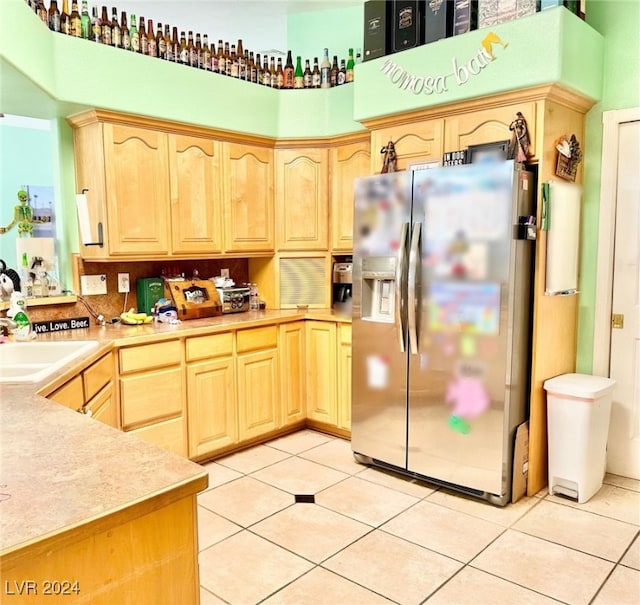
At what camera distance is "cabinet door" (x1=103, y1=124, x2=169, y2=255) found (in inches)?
130

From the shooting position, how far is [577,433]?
9.56ft

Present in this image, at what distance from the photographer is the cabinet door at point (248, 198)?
12.8 feet

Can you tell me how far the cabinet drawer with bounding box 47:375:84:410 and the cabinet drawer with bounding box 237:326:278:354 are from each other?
1295mm

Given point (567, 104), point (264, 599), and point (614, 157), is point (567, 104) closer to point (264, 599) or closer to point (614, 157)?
point (614, 157)

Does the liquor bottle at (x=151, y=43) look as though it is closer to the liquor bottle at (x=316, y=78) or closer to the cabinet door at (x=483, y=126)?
the liquor bottle at (x=316, y=78)

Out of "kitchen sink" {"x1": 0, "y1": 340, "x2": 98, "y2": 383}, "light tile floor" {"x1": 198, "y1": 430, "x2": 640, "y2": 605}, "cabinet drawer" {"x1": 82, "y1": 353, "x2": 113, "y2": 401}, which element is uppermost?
"kitchen sink" {"x1": 0, "y1": 340, "x2": 98, "y2": 383}

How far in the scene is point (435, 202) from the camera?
2.94m

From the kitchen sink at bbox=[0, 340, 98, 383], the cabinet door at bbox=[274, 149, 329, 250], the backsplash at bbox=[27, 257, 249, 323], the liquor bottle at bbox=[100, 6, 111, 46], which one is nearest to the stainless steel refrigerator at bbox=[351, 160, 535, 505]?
the cabinet door at bbox=[274, 149, 329, 250]

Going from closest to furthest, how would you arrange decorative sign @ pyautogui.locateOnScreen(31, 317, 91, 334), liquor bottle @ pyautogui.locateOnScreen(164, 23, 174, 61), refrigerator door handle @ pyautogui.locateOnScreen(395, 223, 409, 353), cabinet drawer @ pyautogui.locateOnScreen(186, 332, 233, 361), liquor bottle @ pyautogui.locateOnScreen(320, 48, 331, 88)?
refrigerator door handle @ pyautogui.locateOnScreen(395, 223, 409, 353), decorative sign @ pyautogui.locateOnScreen(31, 317, 91, 334), cabinet drawer @ pyautogui.locateOnScreen(186, 332, 233, 361), liquor bottle @ pyautogui.locateOnScreen(164, 23, 174, 61), liquor bottle @ pyautogui.locateOnScreen(320, 48, 331, 88)

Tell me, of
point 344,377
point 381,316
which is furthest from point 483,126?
point 344,377

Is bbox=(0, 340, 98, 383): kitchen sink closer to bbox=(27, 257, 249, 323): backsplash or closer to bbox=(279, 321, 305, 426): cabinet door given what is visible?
bbox=(27, 257, 249, 323): backsplash

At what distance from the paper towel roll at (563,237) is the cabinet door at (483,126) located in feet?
1.11

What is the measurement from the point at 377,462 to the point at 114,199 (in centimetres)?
225

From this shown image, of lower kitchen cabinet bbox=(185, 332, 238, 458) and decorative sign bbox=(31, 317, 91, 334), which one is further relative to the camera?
lower kitchen cabinet bbox=(185, 332, 238, 458)
